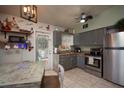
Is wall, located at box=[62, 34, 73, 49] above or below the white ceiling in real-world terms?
below

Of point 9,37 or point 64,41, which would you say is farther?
point 64,41

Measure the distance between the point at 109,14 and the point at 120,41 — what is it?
4.10ft

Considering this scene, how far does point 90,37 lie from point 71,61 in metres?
1.46

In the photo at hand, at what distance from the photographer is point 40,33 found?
4305 millimetres

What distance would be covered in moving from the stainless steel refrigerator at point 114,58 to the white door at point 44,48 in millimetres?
2521

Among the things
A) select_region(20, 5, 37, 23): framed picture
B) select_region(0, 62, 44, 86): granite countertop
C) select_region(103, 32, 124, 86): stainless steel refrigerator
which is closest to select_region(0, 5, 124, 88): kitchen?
select_region(103, 32, 124, 86): stainless steel refrigerator

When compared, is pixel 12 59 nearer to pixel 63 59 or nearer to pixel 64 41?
pixel 63 59

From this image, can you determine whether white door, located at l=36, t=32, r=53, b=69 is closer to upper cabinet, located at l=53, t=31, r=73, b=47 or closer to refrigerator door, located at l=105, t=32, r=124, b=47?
upper cabinet, located at l=53, t=31, r=73, b=47

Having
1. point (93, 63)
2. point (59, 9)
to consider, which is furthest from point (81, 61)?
point (59, 9)

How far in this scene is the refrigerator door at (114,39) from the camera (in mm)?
2622

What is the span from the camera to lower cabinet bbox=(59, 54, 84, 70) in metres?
4.28

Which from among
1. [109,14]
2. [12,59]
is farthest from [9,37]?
[109,14]

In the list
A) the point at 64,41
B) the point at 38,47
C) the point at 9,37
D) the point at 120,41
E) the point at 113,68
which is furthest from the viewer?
the point at 64,41
